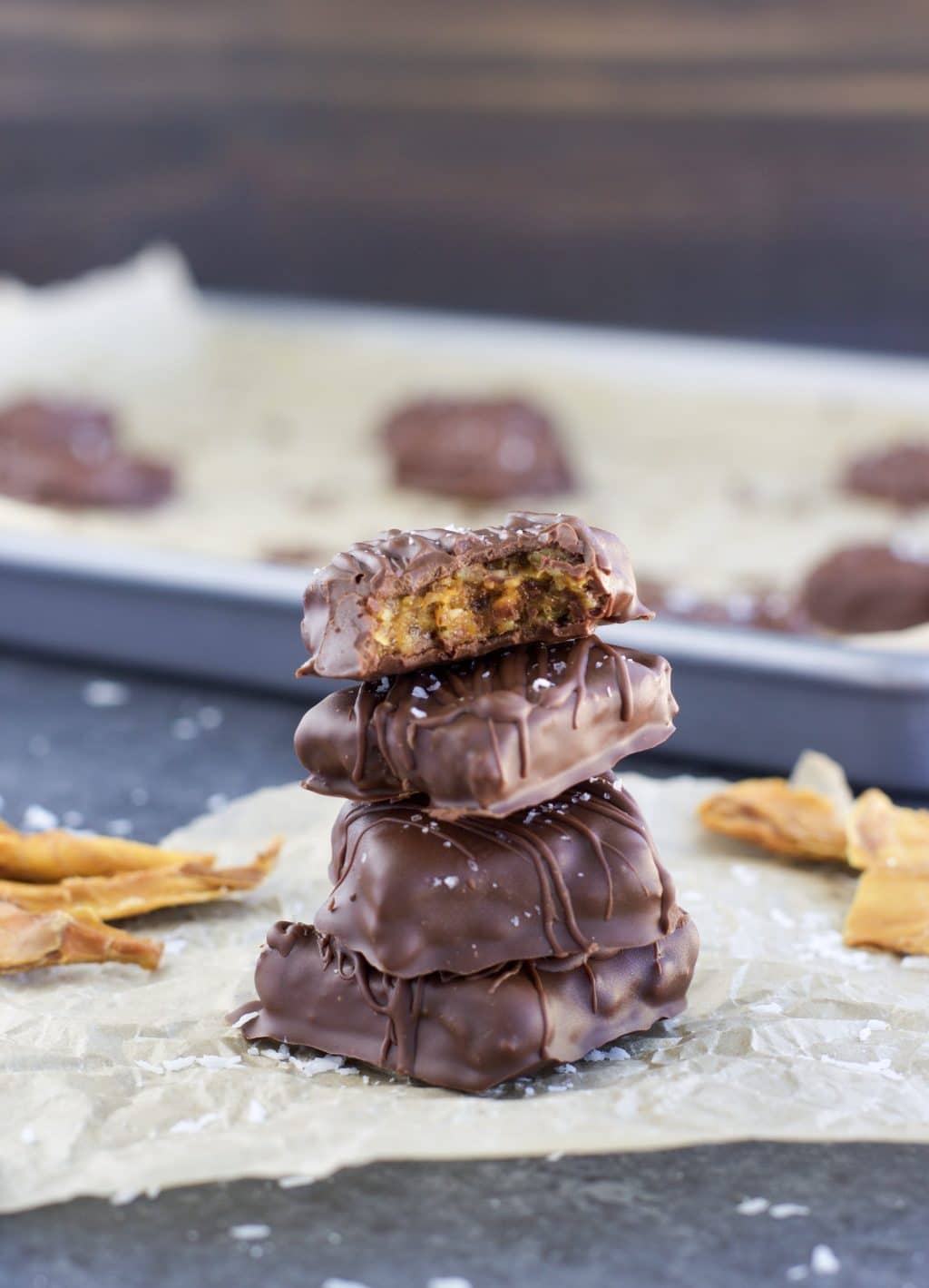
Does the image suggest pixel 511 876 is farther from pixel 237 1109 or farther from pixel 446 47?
pixel 446 47

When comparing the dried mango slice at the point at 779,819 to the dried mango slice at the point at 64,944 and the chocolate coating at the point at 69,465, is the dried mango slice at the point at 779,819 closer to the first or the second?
the dried mango slice at the point at 64,944

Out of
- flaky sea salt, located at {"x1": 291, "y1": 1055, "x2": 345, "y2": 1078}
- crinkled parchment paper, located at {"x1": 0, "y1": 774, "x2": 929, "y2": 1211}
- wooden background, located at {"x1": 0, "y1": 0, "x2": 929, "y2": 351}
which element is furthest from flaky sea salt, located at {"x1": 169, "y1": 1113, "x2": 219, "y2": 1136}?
wooden background, located at {"x1": 0, "y1": 0, "x2": 929, "y2": 351}

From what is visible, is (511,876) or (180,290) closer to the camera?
(511,876)

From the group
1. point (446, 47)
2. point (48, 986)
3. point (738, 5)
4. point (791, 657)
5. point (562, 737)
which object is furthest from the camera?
point (446, 47)

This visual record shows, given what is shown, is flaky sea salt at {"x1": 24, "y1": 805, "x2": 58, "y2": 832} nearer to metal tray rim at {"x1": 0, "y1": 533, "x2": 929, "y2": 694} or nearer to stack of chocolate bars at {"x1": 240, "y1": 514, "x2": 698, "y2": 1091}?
metal tray rim at {"x1": 0, "y1": 533, "x2": 929, "y2": 694}

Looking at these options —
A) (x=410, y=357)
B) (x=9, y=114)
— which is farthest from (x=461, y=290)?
(x=9, y=114)

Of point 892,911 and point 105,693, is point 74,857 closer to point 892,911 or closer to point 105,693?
point 105,693

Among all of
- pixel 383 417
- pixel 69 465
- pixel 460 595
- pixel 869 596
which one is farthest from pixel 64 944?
pixel 383 417
